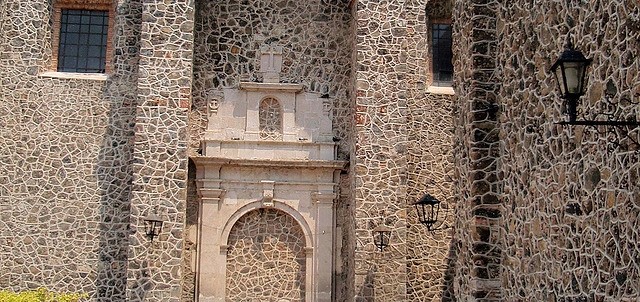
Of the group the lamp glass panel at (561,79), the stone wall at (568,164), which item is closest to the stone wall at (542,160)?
the stone wall at (568,164)

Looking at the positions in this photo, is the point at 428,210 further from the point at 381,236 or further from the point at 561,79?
the point at 561,79

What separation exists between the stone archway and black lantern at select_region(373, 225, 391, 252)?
67.9 inches

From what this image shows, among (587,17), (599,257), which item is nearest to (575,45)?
(587,17)

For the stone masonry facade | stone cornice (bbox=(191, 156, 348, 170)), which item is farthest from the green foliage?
stone cornice (bbox=(191, 156, 348, 170))

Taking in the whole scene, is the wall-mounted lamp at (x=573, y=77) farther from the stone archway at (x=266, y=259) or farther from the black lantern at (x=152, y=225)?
the stone archway at (x=266, y=259)

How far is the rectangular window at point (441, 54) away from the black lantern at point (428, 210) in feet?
9.07

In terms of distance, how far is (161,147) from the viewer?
13.4 metres

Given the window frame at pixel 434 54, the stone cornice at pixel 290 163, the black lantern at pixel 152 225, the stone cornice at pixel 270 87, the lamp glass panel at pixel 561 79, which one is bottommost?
the black lantern at pixel 152 225

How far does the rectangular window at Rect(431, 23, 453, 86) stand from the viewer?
15.6 meters

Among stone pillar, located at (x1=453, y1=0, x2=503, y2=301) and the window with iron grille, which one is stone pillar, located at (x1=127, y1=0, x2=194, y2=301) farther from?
stone pillar, located at (x1=453, y1=0, x2=503, y2=301)

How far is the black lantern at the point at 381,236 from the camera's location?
13328mm

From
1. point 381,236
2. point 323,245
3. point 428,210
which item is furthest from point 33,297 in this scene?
point 428,210

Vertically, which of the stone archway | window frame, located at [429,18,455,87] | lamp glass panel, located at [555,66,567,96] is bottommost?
the stone archway

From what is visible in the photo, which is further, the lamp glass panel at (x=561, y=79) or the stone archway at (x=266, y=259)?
the stone archway at (x=266, y=259)
